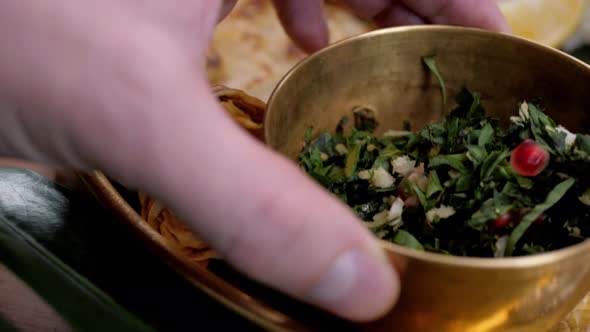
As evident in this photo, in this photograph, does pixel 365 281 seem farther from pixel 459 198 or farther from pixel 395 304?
pixel 459 198

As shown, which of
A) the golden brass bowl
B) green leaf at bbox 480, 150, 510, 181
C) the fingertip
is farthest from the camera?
the fingertip

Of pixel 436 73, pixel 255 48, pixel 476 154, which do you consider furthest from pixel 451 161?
pixel 255 48

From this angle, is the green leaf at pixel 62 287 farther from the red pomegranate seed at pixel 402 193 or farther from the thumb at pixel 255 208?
the red pomegranate seed at pixel 402 193

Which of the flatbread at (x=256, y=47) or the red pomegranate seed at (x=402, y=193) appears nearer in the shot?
the red pomegranate seed at (x=402, y=193)

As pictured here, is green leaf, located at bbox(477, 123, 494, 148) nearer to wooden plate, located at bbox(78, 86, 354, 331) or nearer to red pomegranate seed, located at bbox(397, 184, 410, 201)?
red pomegranate seed, located at bbox(397, 184, 410, 201)

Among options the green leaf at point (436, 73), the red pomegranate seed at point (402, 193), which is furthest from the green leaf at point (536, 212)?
the green leaf at point (436, 73)

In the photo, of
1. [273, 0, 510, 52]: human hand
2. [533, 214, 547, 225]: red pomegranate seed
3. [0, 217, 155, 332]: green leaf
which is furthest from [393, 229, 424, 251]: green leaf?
[273, 0, 510, 52]: human hand

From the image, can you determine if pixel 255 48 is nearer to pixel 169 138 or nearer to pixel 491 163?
pixel 491 163
